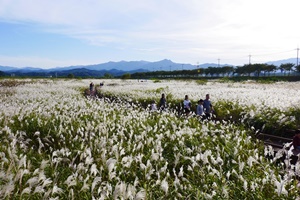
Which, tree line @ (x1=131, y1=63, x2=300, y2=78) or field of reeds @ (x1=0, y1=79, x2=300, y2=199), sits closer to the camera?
field of reeds @ (x1=0, y1=79, x2=300, y2=199)

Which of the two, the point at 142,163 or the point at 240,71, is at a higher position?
the point at 240,71

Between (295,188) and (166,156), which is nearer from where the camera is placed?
(295,188)

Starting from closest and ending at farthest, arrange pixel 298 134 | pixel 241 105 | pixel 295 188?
1. pixel 295 188
2. pixel 298 134
3. pixel 241 105

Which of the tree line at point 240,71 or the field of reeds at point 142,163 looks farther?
the tree line at point 240,71

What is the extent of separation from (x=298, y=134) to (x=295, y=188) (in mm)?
2823

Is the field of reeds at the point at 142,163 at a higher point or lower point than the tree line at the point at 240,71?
lower

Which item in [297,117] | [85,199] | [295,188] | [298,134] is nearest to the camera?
[85,199]

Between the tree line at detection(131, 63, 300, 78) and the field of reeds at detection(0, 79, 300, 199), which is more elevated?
the tree line at detection(131, 63, 300, 78)

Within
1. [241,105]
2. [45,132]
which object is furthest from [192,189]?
[241,105]

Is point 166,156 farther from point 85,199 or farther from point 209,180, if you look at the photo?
point 85,199

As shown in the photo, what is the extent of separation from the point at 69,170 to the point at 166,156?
275cm

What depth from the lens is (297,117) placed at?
1452 centimetres

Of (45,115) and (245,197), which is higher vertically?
(45,115)

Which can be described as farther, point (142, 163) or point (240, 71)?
point (240, 71)
